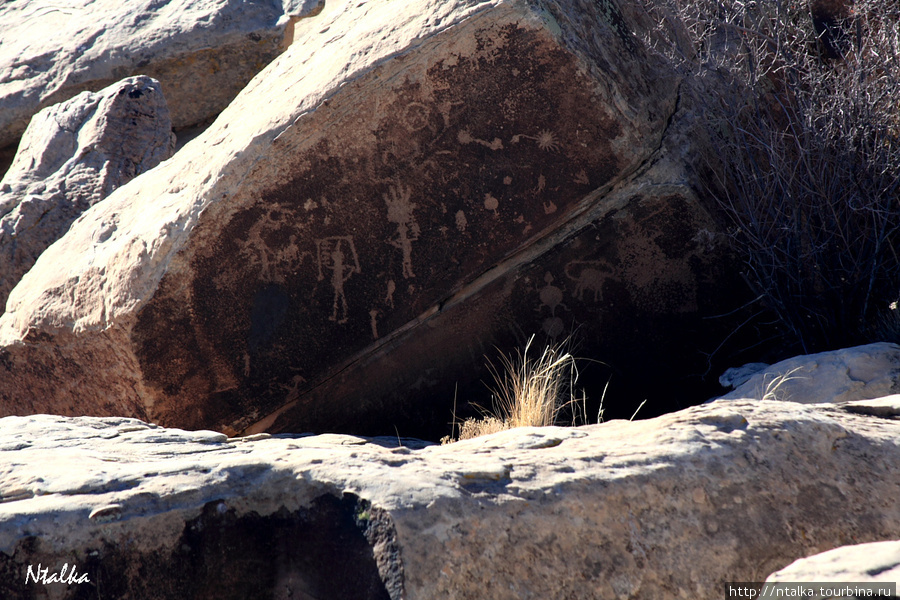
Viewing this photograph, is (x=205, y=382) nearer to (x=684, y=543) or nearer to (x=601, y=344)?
(x=601, y=344)

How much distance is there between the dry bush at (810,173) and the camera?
2.70 metres

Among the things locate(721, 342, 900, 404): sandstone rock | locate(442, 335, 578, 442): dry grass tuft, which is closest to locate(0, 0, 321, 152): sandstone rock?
locate(442, 335, 578, 442): dry grass tuft

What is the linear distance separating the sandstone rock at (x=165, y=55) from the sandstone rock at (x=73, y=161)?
1.45 metres

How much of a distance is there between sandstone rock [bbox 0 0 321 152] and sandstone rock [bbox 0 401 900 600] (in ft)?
16.0

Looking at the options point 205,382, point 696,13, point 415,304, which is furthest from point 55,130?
point 696,13

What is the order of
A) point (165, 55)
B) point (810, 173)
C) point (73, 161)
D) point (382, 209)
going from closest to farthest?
1. point (382, 209)
2. point (810, 173)
3. point (73, 161)
4. point (165, 55)

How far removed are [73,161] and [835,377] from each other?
4.08 meters

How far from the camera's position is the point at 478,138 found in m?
2.52

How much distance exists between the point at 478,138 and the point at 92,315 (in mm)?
1612

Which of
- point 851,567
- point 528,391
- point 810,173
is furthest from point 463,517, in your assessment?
point 810,173

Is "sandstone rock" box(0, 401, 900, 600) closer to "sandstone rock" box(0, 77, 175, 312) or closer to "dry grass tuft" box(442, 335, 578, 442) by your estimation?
"dry grass tuft" box(442, 335, 578, 442)

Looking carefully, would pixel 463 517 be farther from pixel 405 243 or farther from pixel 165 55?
pixel 165 55

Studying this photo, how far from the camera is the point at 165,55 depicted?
5.70 metres

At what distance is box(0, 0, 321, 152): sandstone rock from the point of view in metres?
5.70
